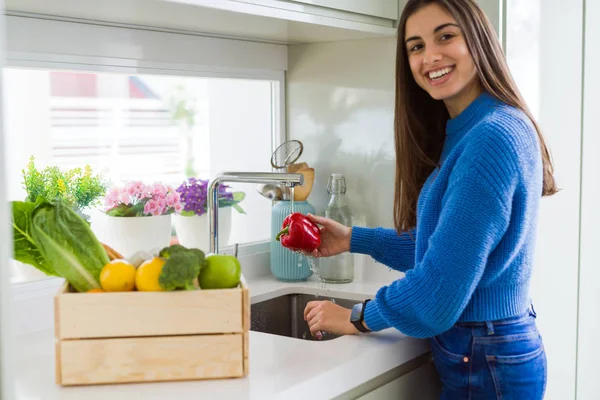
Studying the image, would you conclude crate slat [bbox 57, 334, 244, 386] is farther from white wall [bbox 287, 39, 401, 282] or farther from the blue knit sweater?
white wall [bbox 287, 39, 401, 282]

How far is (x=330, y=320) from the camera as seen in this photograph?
1.70 m

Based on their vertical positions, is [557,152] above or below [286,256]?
above

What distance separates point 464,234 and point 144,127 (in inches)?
38.9

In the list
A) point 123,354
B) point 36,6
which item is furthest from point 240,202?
point 123,354

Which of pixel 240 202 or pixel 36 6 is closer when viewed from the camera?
pixel 36 6

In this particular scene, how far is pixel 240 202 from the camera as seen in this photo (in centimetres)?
236

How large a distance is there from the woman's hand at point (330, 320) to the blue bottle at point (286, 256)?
511 mm

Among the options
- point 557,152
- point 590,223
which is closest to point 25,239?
point 557,152

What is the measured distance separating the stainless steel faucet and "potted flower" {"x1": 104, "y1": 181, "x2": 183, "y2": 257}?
17cm

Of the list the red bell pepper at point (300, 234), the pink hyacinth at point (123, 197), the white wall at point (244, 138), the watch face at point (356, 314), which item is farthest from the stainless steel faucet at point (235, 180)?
the white wall at point (244, 138)

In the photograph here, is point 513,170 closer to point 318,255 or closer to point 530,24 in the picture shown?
point 318,255

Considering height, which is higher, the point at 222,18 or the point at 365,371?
the point at 222,18

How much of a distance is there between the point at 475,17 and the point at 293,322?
3.12 feet

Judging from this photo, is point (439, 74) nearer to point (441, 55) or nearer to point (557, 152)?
point (441, 55)
